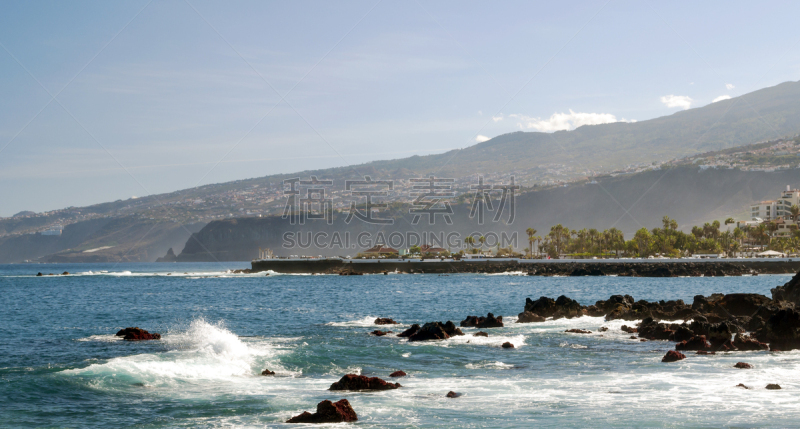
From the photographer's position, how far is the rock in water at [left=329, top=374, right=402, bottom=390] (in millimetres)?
17219

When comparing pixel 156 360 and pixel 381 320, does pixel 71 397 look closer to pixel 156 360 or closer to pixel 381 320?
pixel 156 360

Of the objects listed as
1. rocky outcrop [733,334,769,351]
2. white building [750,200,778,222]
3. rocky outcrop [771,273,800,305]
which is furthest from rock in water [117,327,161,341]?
white building [750,200,778,222]

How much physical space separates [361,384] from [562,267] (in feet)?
315

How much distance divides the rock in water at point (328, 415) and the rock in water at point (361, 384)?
10.8 ft

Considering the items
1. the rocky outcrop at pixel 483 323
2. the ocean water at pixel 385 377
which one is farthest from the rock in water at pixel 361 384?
the rocky outcrop at pixel 483 323

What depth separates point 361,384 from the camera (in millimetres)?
17266

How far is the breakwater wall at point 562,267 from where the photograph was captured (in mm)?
94250

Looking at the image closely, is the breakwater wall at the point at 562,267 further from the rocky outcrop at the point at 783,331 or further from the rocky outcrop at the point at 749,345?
the rocky outcrop at the point at 749,345

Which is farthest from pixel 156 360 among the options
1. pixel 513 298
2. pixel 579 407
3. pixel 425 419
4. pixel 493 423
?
pixel 513 298

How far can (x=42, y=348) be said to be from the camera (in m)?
25.4

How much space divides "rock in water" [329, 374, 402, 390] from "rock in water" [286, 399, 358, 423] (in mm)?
3287

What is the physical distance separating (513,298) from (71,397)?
1656 inches

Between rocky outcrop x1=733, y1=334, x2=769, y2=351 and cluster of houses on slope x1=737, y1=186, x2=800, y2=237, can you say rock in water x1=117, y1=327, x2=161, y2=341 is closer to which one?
rocky outcrop x1=733, y1=334, x2=769, y2=351

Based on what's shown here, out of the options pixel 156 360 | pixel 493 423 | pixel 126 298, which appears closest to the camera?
pixel 493 423
